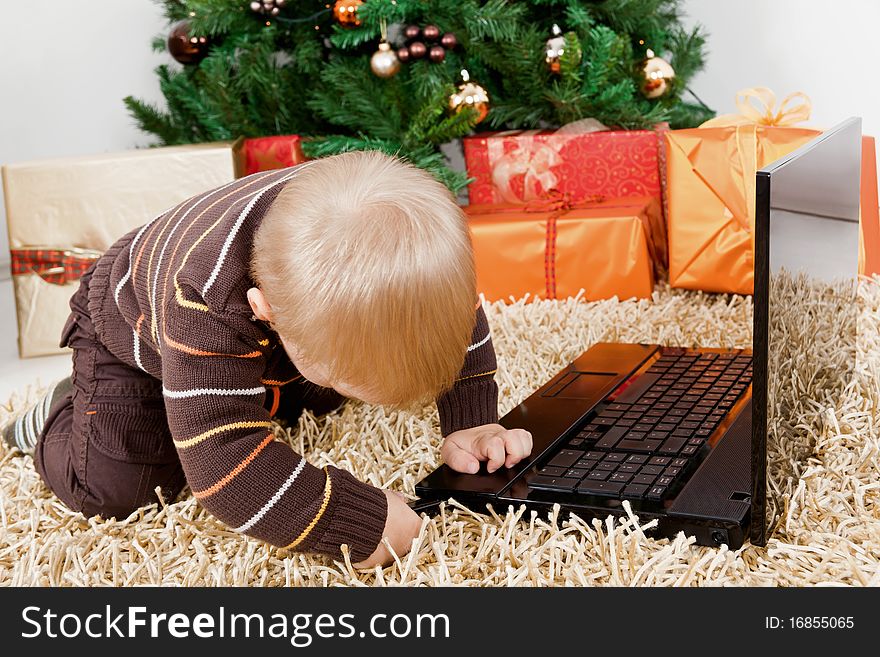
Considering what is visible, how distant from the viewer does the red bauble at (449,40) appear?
5.11 feet

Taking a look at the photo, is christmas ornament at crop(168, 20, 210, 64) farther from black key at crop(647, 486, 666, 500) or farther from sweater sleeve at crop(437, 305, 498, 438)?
black key at crop(647, 486, 666, 500)

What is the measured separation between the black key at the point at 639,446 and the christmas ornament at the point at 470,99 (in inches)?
34.3

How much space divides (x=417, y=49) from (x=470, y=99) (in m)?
0.12

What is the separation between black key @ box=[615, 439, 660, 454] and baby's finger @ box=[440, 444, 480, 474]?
12 cm

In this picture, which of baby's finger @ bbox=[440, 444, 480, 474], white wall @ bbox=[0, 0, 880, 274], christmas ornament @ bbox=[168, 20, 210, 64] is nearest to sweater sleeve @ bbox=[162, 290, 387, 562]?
baby's finger @ bbox=[440, 444, 480, 474]

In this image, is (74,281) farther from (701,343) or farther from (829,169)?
(829,169)

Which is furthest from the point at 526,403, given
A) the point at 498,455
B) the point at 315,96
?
the point at 315,96

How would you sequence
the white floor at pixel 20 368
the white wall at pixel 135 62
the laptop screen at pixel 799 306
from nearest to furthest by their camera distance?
1. the laptop screen at pixel 799 306
2. the white floor at pixel 20 368
3. the white wall at pixel 135 62

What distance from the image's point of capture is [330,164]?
0.70 metres

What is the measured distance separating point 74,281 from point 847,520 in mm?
1232

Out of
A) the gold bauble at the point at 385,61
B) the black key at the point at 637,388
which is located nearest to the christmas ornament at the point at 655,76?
the gold bauble at the point at 385,61

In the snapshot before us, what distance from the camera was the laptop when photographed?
618 millimetres

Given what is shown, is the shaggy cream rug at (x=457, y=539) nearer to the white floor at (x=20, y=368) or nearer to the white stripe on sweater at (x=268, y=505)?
the white stripe on sweater at (x=268, y=505)

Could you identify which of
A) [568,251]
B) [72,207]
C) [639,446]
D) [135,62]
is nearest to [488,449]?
[639,446]
